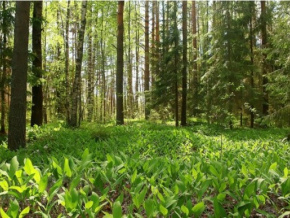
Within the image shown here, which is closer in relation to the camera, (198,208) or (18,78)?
(198,208)

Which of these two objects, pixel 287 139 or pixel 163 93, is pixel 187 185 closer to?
pixel 287 139

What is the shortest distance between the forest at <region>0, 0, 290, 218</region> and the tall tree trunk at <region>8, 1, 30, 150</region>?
0.02 metres

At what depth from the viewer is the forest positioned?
240 centimetres

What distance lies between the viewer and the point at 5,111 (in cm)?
1000

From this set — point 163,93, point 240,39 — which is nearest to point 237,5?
point 240,39

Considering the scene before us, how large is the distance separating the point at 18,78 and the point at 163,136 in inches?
167

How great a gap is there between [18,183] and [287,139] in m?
7.97

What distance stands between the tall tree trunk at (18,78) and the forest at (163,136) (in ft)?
0.08

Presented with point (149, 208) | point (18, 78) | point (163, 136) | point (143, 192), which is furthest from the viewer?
point (163, 136)

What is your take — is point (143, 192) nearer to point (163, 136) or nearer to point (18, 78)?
point (18, 78)

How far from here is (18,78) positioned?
21.8 ft

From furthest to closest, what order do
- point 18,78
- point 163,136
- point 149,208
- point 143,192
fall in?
point 163,136 < point 18,78 < point 143,192 < point 149,208

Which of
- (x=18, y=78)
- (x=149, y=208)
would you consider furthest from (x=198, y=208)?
(x=18, y=78)

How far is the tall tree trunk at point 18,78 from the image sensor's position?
21.8 ft
